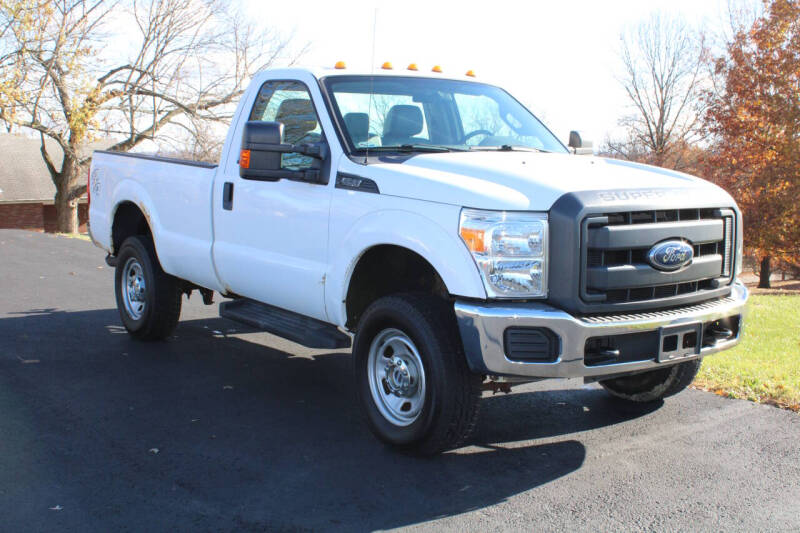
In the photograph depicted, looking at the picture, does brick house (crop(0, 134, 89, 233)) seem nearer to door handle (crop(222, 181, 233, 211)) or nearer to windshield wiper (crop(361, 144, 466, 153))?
door handle (crop(222, 181, 233, 211))

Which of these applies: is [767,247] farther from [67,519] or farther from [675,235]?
[67,519]

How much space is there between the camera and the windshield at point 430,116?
5.21 metres

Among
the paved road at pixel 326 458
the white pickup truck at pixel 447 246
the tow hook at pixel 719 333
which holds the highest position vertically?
the white pickup truck at pixel 447 246

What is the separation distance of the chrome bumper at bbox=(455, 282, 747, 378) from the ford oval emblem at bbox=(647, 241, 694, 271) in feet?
0.99

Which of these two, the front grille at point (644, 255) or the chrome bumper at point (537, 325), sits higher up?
the front grille at point (644, 255)

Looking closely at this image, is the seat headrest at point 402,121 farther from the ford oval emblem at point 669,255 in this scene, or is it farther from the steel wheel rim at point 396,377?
the ford oval emblem at point 669,255

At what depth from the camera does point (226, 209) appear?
593 cm

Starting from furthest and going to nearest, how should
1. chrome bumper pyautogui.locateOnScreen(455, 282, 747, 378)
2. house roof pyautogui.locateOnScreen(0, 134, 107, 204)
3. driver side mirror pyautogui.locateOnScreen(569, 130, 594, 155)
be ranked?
house roof pyautogui.locateOnScreen(0, 134, 107, 204) < driver side mirror pyautogui.locateOnScreen(569, 130, 594, 155) < chrome bumper pyautogui.locateOnScreen(455, 282, 747, 378)

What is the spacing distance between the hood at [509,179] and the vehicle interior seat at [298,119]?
871mm

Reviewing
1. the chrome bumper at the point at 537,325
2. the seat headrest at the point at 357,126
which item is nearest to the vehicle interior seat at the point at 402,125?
the seat headrest at the point at 357,126

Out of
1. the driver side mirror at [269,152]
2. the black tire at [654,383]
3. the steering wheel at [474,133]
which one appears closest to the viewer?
the driver side mirror at [269,152]

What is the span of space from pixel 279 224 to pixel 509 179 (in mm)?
1864

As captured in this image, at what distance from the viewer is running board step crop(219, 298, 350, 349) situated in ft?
16.8

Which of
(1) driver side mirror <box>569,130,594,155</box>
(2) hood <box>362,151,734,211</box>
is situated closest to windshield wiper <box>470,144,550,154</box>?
(2) hood <box>362,151,734,211</box>
